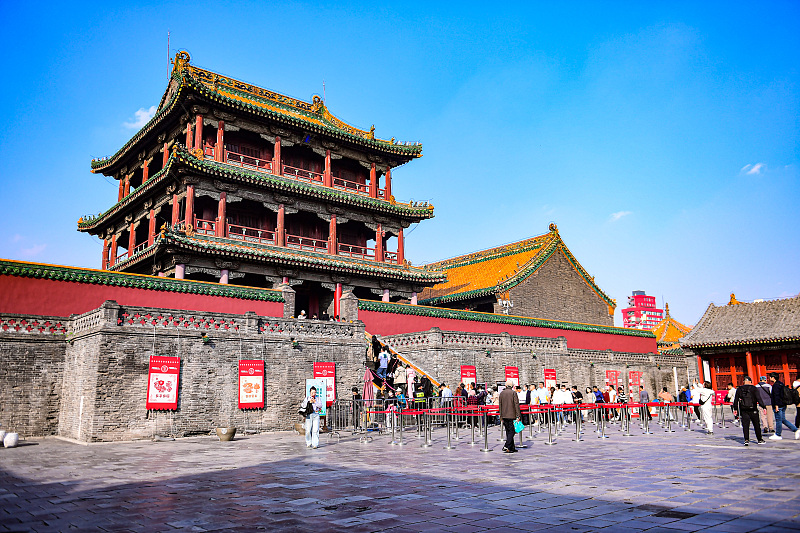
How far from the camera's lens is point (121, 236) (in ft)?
107

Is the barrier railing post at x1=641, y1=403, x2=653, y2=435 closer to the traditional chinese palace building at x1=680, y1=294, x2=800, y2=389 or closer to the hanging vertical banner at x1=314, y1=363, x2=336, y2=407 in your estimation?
the hanging vertical banner at x1=314, y1=363, x2=336, y2=407

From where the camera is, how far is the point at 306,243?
101ft

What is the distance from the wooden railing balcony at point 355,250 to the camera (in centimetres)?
3039

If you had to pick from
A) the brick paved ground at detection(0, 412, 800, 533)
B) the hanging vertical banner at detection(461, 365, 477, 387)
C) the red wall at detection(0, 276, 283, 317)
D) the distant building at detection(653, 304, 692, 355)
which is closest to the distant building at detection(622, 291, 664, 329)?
the distant building at detection(653, 304, 692, 355)

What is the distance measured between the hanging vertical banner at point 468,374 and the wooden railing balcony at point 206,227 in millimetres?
12438

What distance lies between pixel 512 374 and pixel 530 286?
10.6 meters

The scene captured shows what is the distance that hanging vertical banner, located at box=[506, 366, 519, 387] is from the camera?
80.2 feet

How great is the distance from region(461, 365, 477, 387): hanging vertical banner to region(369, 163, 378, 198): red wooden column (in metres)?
13.2

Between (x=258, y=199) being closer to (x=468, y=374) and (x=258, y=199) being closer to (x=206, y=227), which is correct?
(x=206, y=227)

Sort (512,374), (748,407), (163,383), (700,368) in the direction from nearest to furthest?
(748,407) < (163,383) < (512,374) < (700,368)

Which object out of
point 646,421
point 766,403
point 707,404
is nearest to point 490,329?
point 646,421

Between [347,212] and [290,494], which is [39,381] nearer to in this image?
[290,494]

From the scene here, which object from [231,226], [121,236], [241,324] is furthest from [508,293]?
[121,236]

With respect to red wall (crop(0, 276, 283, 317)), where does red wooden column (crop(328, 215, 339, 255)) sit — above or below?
above
